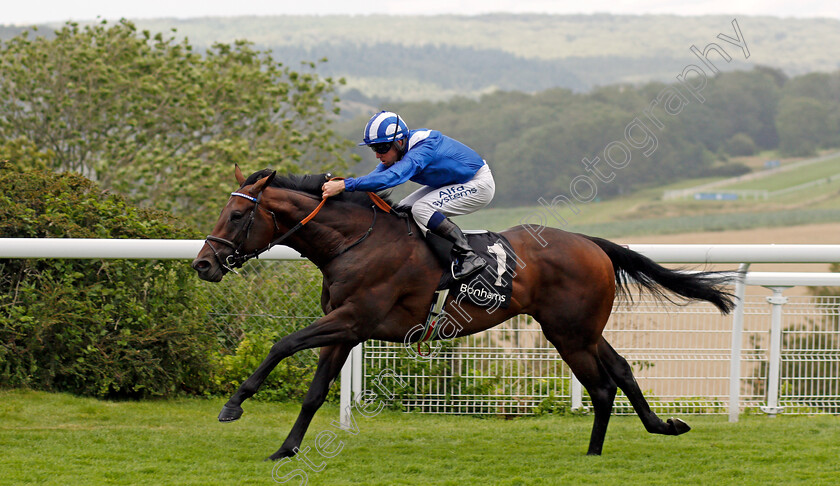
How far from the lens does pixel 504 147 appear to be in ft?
188

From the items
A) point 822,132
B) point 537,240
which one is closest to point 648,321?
point 537,240

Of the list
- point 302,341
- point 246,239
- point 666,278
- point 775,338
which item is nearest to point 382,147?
point 246,239

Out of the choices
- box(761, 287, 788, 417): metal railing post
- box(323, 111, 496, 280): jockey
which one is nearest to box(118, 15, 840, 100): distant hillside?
box(761, 287, 788, 417): metal railing post

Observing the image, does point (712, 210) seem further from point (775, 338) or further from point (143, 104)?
point (775, 338)

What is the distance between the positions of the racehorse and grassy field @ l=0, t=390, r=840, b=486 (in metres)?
0.29

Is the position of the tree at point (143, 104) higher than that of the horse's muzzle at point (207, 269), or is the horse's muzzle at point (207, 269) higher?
the tree at point (143, 104)

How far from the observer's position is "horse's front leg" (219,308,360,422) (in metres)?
3.98

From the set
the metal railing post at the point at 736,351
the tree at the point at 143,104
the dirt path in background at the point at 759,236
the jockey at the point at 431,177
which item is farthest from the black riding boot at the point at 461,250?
the dirt path in background at the point at 759,236

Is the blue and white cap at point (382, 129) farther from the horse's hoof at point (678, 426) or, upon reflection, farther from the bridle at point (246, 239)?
the horse's hoof at point (678, 426)

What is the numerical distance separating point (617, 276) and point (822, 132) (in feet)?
245

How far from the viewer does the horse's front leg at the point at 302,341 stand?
157 inches

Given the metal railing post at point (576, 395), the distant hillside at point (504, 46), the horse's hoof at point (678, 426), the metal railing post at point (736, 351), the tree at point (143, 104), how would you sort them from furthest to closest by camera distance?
1. the distant hillside at point (504, 46)
2. the tree at point (143, 104)
3. the metal railing post at point (576, 395)
4. the metal railing post at point (736, 351)
5. the horse's hoof at point (678, 426)

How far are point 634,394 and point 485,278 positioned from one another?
3.77 feet

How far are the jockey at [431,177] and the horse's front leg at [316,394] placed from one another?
0.78 m
